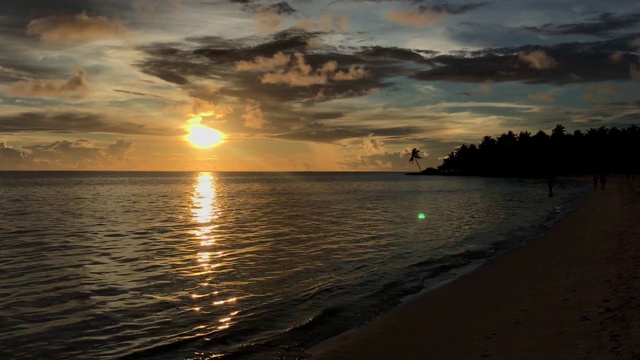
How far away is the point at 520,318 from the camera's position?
10297 mm

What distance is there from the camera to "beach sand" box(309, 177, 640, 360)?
8320 mm

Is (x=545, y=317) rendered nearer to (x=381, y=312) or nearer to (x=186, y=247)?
(x=381, y=312)

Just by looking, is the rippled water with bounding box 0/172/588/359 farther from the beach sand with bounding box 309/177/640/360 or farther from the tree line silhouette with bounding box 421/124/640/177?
the tree line silhouette with bounding box 421/124/640/177

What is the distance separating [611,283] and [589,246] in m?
8.54

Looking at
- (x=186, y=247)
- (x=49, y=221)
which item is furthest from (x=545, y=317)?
(x=49, y=221)

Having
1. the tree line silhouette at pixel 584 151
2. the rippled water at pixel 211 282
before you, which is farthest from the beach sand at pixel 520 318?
the tree line silhouette at pixel 584 151

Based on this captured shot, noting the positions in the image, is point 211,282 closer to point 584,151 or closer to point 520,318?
point 520,318

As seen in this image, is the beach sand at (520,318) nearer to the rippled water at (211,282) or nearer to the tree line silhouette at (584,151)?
the rippled water at (211,282)

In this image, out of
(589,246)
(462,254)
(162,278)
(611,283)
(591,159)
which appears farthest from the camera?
(591,159)

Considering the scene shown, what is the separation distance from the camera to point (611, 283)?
1270 cm

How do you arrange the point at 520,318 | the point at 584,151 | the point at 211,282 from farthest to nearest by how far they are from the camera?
the point at 584,151 → the point at 211,282 → the point at 520,318

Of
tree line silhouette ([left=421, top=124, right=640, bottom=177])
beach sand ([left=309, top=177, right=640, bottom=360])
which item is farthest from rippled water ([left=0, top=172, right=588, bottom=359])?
tree line silhouette ([left=421, top=124, right=640, bottom=177])

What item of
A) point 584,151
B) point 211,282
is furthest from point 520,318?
point 584,151

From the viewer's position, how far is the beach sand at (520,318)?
27.3 feet
